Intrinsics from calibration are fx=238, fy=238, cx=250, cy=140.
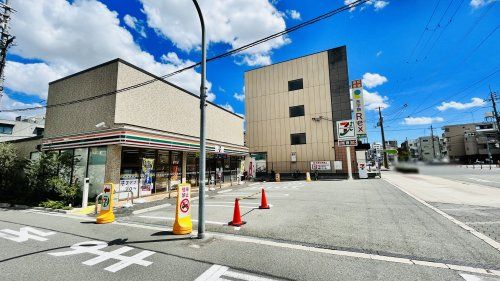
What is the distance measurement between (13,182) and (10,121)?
24.6 metres

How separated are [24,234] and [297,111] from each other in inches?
1117

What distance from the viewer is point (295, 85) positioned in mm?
31922

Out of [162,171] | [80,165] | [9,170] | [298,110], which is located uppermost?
[298,110]

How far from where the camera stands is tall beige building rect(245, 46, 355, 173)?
2897 cm

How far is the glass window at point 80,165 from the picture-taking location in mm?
14258

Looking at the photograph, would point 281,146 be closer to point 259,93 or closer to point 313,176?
point 313,176

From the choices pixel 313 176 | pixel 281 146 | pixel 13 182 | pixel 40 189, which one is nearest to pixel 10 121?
pixel 13 182

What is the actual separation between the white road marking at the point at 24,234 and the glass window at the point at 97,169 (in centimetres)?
543

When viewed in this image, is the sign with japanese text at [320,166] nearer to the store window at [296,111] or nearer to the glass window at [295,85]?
the store window at [296,111]

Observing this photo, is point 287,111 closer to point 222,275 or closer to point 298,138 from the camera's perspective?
point 298,138

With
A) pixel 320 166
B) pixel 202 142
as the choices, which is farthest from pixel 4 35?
pixel 320 166

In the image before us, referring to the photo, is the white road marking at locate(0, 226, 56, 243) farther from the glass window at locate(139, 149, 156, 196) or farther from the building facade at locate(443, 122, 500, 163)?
the building facade at locate(443, 122, 500, 163)

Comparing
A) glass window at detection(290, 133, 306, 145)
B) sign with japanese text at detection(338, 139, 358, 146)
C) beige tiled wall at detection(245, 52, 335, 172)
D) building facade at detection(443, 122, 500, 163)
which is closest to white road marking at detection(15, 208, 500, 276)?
building facade at detection(443, 122, 500, 163)

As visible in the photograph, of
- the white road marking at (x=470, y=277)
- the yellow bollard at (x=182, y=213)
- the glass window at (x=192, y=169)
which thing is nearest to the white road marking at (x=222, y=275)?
the yellow bollard at (x=182, y=213)
